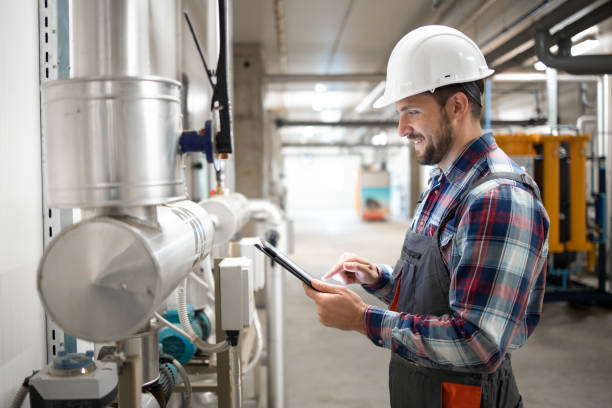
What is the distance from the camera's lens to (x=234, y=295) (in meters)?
1.07

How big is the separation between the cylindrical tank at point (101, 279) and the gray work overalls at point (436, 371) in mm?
509

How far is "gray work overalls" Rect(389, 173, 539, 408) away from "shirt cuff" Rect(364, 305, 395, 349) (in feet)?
0.06

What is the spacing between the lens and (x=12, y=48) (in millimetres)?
992

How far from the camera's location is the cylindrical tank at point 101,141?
66 cm

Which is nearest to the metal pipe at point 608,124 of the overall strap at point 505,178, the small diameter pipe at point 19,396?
the overall strap at point 505,178

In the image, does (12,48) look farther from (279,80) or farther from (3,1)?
(279,80)

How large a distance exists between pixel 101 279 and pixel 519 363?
122 inches

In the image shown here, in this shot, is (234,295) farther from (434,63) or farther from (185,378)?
(434,63)

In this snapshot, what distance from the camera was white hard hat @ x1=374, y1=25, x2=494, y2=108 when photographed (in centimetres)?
100

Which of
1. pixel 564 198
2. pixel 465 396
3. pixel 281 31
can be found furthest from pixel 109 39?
pixel 564 198

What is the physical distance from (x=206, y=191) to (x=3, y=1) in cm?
202

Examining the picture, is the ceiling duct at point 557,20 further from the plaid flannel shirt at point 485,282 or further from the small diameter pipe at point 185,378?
the small diameter pipe at point 185,378

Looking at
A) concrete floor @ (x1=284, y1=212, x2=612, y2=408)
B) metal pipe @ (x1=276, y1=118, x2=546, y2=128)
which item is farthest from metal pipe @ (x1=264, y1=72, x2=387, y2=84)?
concrete floor @ (x1=284, y1=212, x2=612, y2=408)

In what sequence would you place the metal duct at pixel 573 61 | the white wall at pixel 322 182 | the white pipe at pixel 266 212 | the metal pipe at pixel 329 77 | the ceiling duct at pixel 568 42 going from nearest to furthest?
the white pipe at pixel 266 212 → the ceiling duct at pixel 568 42 → the metal duct at pixel 573 61 → the metal pipe at pixel 329 77 → the white wall at pixel 322 182
